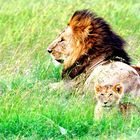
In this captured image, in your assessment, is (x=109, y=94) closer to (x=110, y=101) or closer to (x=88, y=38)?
(x=110, y=101)

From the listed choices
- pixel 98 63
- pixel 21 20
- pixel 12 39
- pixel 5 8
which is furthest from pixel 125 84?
pixel 5 8

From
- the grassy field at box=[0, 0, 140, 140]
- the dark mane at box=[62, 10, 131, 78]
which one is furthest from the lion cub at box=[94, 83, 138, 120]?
the dark mane at box=[62, 10, 131, 78]

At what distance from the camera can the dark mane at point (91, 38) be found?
9719 millimetres

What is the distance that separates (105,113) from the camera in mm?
7832

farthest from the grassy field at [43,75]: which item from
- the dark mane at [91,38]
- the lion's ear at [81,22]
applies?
the lion's ear at [81,22]

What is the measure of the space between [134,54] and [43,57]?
120cm

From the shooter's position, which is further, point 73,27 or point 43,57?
point 43,57

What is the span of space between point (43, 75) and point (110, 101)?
2.20 meters

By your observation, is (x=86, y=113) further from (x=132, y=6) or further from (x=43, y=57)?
(x=132, y=6)

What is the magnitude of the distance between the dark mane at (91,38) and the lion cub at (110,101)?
168cm

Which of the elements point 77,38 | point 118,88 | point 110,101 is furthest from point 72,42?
point 110,101

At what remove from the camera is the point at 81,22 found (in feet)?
32.0

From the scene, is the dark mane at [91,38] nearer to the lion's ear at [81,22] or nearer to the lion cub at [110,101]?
the lion's ear at [81,22]

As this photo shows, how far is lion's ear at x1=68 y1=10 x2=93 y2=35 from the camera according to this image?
9766 millimetres
